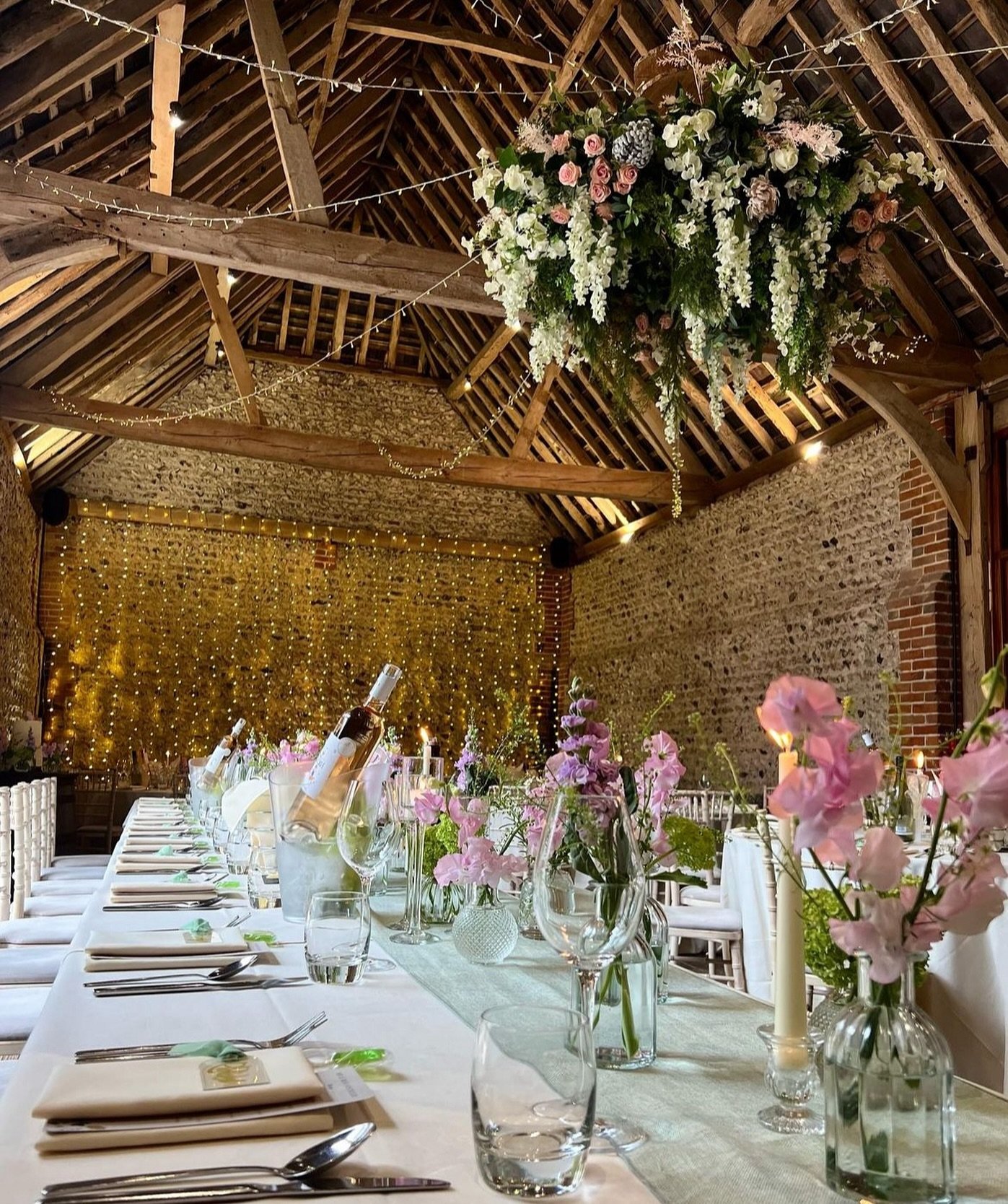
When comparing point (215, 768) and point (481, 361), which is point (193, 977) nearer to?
point (215, 768)

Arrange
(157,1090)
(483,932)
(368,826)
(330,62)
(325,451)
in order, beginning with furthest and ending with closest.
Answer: (325,451) < (330,62) < (368,826) < (483,932) < (157,1090)

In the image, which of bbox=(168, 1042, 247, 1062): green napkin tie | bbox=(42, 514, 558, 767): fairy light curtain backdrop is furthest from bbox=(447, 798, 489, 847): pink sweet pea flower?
bbox=(42, 514, 558, 767): fairy light curtain backdrop

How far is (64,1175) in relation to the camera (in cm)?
81

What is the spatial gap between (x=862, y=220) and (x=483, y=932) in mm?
1990

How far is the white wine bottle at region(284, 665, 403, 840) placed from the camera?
6.24ft

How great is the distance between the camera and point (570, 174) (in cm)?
260

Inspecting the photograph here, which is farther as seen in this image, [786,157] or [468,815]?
[786,157]

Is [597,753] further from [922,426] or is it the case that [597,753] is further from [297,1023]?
[922,426]

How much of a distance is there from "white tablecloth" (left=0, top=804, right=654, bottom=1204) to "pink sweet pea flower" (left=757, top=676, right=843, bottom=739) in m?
0.39

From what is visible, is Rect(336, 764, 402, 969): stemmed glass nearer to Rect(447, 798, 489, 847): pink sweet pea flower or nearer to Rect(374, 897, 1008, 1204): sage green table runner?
Rect(447, 798, 489, 847): pink sweet pea flower

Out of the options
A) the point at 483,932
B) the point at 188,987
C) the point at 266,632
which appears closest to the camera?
the point at 188,987

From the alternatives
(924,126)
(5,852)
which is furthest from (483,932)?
(924,126)

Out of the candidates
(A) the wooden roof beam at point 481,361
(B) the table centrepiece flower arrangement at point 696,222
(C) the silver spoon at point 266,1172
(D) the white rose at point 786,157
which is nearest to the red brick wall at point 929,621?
(A) the wooden roof beam at point 481,361

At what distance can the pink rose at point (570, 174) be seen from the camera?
2602 mm
